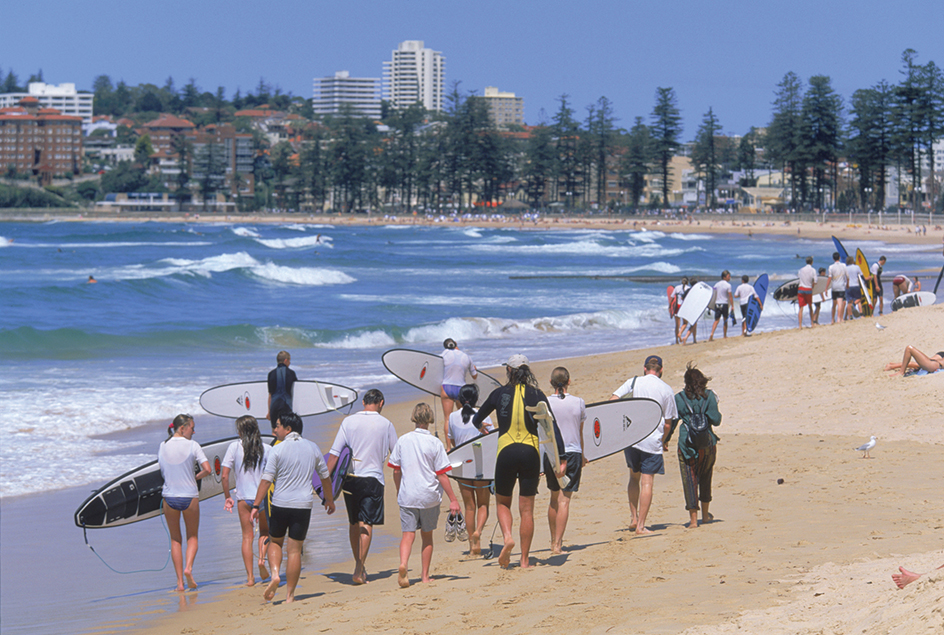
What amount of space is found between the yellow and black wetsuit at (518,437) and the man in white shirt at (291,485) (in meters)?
1.12

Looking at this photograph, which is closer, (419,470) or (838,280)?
(419,470)

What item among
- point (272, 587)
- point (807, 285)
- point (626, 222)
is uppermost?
point (626, 222)

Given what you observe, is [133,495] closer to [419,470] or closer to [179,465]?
[179,465]

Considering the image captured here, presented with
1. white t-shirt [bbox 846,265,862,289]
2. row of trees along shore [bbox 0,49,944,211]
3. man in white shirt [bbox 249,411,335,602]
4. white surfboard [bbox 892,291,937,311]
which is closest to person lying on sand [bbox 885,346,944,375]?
white t-shirt [bbox 846,265,862,289]

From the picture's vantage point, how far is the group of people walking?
18.9 ft

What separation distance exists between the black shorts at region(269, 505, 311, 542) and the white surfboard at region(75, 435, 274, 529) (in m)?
1.32

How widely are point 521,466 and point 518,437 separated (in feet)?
0.61

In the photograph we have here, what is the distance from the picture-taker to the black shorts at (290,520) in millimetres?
5734

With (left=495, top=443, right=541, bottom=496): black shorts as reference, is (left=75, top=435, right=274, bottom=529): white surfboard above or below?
below

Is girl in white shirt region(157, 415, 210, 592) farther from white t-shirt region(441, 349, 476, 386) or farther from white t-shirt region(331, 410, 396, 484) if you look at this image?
white t-shirt region(441, 349, 476, 386)

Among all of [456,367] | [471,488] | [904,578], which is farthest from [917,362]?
[904,578]

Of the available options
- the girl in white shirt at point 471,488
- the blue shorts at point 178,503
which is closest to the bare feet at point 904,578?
the girl in white shirt at point 471,488

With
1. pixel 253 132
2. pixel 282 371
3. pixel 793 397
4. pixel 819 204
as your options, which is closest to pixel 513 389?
pixel 282 371

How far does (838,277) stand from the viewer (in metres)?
18.1
